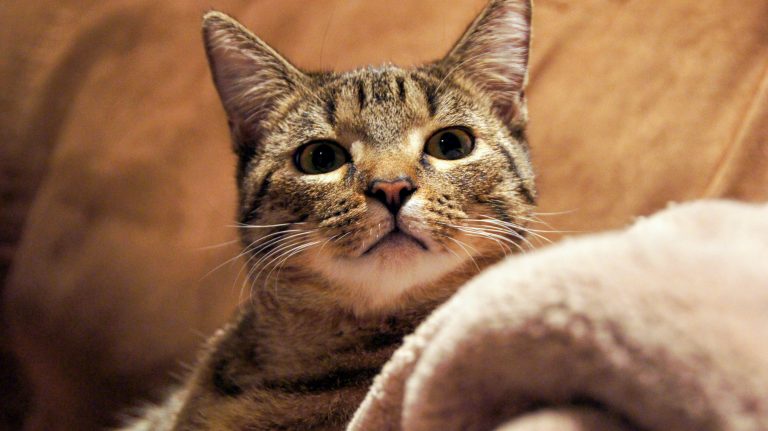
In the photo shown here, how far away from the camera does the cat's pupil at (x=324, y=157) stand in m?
1.12

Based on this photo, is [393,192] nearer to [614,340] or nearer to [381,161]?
[381,161]

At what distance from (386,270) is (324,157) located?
0.84 feet

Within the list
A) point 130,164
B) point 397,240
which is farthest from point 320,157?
point 130,164

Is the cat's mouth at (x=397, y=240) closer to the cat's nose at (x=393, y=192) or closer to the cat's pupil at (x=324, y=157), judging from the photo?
the cat's nose at (x=393, y=192)

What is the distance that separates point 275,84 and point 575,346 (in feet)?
3.09

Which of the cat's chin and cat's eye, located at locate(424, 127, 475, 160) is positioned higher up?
cat's eye, located at locate(424, 127, 475, 160)

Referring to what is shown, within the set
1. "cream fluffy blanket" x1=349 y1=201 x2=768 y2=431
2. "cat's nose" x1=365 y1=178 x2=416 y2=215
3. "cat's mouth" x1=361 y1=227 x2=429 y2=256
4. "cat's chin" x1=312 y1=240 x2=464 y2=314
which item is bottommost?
"cat's chin" x1=312 y1=240 x2=464 y2=314

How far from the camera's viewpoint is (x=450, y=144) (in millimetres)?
1112

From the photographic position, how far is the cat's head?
0.97m

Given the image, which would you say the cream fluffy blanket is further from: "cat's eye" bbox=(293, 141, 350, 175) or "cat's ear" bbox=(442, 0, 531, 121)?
"cat's ear" bbox=(442, 0, 531, 121)


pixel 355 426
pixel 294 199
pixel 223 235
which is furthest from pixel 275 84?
pixel 355 426

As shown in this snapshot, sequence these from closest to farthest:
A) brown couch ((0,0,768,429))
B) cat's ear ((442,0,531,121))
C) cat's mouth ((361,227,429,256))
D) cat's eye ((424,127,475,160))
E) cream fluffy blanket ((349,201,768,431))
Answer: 1. cream fluffy blanket ((349,201,768,431))
2. cat's mouth ((361,227,429,256))
3. cat's eye ((424,127,475,160))
4. cat's ear ((442,0,531,121))
5. brown couch ((0,0,768,429))

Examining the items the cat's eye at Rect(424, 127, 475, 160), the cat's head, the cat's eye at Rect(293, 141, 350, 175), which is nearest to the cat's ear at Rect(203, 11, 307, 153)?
the cat's head

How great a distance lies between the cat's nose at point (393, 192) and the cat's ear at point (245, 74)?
0.38 m
